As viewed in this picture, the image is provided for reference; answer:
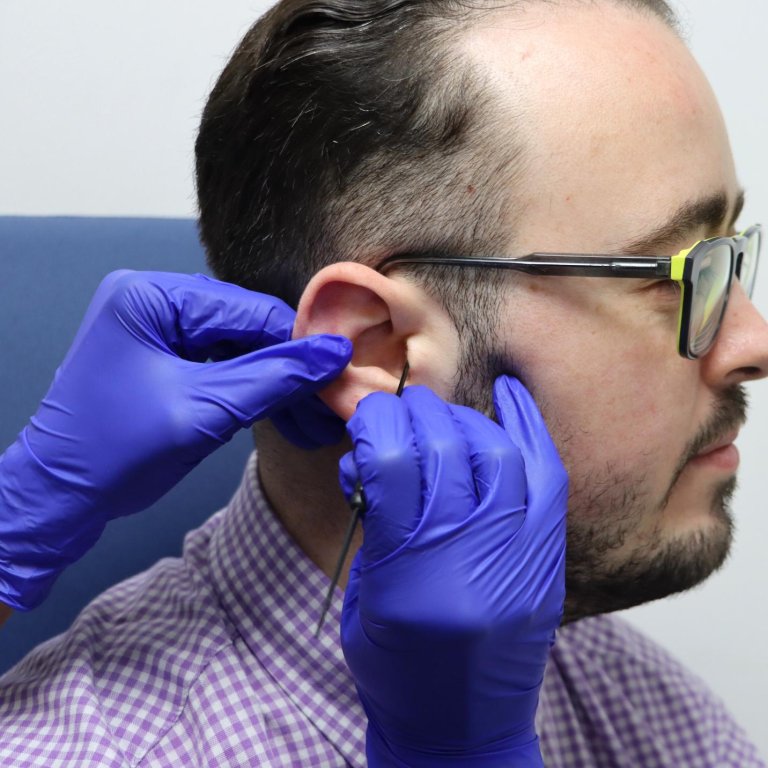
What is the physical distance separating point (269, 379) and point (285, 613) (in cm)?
29

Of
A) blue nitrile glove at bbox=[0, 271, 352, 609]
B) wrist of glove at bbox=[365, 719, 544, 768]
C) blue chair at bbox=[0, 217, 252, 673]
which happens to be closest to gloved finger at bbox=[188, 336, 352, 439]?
blue nitrile glove at bbox=[0, 271, 352, 609]

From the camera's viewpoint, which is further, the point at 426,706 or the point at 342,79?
the point at 342,79

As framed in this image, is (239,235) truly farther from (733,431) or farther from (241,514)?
(733,431)

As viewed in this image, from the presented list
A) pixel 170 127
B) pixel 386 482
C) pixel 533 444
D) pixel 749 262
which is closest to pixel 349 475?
pixel 386 482

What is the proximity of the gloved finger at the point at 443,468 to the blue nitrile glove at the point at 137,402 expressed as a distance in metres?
0.12

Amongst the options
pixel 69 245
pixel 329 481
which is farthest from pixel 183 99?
pixel 329 481

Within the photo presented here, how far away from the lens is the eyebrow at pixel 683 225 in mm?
1027

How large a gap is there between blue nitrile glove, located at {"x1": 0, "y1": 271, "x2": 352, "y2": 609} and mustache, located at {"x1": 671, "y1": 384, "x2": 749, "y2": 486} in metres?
0.37

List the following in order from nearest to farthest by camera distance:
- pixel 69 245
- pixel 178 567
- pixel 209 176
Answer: pixel 209 176, pixel 178 567, pixel 69 245

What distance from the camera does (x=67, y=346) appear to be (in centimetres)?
143

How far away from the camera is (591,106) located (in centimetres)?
102

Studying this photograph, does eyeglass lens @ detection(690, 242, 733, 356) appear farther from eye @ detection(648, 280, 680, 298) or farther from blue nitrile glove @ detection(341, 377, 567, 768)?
blue nitrile glove @ detection(341, 377, 567, 768)

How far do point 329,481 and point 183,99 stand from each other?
33.2 inches

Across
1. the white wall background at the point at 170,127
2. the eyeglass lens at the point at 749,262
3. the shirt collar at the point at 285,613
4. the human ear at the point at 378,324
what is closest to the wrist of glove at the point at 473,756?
the shirt collar at the point at 285,613
